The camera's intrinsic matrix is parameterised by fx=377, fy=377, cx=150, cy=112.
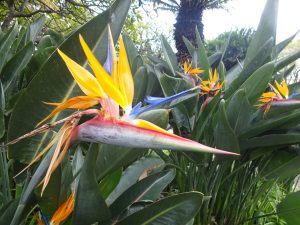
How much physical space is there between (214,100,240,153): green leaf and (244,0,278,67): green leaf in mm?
342

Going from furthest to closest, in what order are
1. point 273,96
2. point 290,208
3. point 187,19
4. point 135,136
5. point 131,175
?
point 187,19 → point 290,208 → point 273,96 → point 131,175 → point 135,136

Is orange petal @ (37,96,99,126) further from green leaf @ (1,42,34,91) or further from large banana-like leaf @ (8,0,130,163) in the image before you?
green leaf @ (1,42,34,91)

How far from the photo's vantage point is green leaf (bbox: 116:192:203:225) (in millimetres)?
508

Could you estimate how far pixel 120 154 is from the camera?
20.0 inches

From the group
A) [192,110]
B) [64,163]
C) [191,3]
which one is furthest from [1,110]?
[191,3]

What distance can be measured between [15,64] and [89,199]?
18.4 inches

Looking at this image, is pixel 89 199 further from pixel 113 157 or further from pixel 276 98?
pixel 276 98

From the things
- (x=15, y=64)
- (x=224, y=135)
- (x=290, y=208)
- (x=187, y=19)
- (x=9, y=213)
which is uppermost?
(x=187, y=19)

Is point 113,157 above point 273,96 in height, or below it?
below

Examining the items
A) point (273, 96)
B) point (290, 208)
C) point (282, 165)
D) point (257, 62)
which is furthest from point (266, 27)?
point (290, 208)

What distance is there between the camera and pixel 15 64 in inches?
32.3

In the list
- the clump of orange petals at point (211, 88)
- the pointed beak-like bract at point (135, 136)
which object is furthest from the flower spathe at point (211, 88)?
the pointed beak-like bract at point (135, 136)

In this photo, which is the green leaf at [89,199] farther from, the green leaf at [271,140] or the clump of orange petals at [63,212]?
the green leaf at [271,140]

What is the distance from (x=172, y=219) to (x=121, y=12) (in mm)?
293
